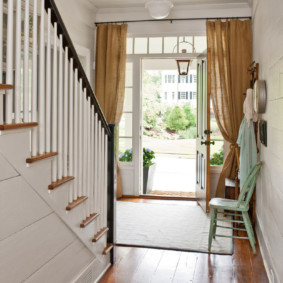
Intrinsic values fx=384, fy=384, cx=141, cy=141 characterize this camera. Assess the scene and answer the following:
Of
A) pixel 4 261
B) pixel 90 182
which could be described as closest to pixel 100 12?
pixel 90 182

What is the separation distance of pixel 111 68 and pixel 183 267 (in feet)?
11.3

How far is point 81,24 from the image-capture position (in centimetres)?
546

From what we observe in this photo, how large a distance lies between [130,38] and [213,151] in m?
2.21

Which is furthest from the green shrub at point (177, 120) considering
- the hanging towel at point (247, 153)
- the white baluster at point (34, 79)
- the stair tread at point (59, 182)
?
the white baluster at point (34, 79)

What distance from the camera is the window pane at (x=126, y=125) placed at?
6.16 meters

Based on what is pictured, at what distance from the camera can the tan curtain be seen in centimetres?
583

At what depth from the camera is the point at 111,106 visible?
19.3ft

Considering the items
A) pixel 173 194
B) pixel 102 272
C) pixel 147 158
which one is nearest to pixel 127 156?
pixel 147 158

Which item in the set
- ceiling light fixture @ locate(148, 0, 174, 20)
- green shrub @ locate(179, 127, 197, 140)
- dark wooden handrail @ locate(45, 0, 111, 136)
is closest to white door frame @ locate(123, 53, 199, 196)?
ceiling light fixture @ locate(148, 0, 174, 20)

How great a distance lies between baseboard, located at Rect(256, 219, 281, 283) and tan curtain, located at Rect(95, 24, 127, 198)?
2756 mm

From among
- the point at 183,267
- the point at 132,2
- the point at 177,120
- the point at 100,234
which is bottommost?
the point at 183,267

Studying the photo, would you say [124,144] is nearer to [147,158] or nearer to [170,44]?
[147,158]

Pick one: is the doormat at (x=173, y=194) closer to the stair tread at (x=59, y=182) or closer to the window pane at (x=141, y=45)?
the window pane at (x=141, y=45)

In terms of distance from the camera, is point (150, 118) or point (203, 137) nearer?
point (203, 137)
